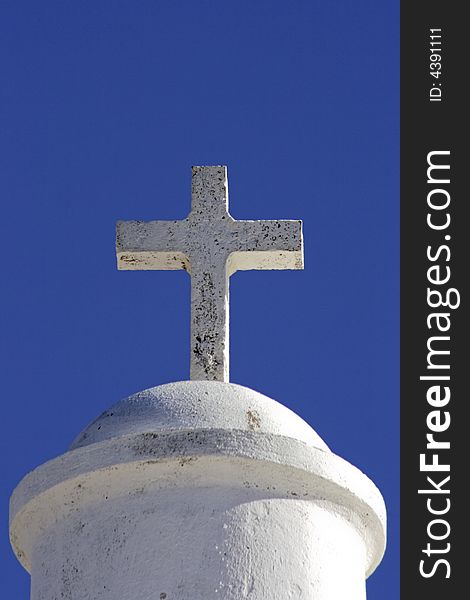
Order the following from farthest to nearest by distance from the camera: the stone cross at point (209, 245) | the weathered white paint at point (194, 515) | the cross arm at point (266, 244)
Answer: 1. the cross arm at point (266, 244)
2. the stone cross at point (209, 245)
3. the weathered white paint at point (194, 515)

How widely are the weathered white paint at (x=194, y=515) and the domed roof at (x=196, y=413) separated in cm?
1

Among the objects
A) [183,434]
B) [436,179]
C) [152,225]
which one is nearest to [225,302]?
[152,225]

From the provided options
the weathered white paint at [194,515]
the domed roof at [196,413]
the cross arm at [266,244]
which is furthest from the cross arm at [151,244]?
the weathered white paint at [194,515]

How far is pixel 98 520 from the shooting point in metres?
4.86

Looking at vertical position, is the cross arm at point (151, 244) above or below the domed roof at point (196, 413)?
above

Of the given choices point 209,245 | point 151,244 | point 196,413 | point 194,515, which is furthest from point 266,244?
point 194,515

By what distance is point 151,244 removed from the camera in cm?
Answer: 608

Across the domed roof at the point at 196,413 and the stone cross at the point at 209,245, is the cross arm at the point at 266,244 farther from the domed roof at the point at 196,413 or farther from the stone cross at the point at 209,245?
the domed roof at the point at 196,413

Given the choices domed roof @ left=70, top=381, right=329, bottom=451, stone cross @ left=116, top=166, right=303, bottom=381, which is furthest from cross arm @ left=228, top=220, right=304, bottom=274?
domed roof @ left=70, top=381, right=329, bottom=451

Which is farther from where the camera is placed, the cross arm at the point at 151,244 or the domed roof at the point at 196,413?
the cross arm at the point at 151,244

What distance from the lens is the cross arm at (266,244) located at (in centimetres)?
605

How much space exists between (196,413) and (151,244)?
3.89ft

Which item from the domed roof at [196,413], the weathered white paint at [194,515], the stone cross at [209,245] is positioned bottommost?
the weathered white paint at [194,515]

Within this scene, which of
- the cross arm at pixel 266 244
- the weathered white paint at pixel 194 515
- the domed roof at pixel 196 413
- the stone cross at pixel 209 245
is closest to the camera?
the weathered white paint at pixel 194 515
